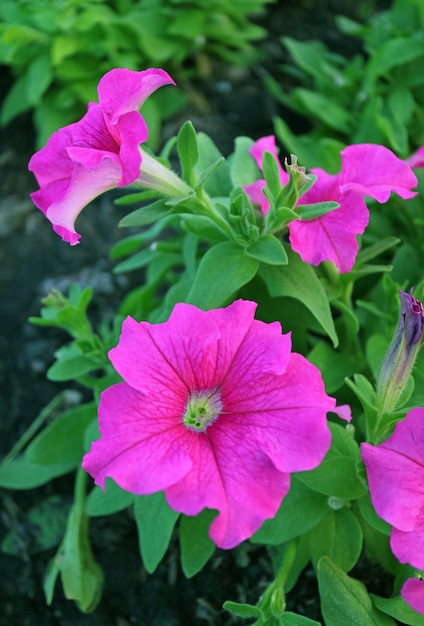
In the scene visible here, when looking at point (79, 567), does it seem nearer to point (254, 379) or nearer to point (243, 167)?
point (254, 379)

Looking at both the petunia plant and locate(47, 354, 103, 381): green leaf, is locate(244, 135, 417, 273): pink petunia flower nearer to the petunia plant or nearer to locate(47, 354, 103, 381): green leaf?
the petunia plant

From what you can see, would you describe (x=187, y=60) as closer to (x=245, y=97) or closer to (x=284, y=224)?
(x=245, y=97)

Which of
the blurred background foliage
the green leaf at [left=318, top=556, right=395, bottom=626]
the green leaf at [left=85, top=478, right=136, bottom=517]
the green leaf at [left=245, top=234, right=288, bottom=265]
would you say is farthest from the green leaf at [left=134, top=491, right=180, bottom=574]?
the blurred background foliage

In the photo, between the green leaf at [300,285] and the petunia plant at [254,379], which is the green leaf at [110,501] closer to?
the petunia plant at [254,379]

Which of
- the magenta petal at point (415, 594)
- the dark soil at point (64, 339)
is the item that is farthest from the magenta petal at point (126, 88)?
the dark soil at point (64, 339)

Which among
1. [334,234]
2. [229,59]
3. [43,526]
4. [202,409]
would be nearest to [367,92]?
[229,59]
